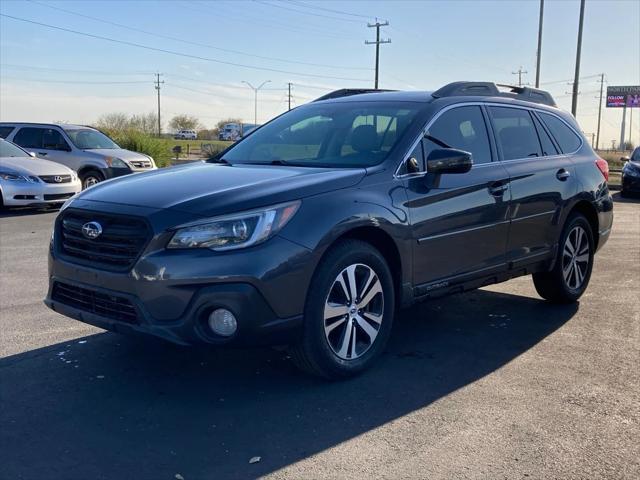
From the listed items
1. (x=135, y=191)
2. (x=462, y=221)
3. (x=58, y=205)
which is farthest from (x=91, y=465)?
(x=58, y=205)

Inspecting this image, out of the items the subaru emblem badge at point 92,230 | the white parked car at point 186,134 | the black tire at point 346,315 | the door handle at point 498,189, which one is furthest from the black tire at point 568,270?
the white parked car at point 186,134

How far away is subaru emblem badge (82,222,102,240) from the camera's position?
3896 millimetres

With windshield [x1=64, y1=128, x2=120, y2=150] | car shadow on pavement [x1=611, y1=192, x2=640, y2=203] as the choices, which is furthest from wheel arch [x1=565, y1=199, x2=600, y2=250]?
car shadow on pavement [x1=611, y1=192, x2=640, y2=203]

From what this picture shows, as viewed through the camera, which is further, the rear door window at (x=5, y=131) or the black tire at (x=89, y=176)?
the rear door window at (x=5, y=131)

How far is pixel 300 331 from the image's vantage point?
3.89 metres

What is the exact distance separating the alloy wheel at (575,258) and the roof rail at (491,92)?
1.27 meters

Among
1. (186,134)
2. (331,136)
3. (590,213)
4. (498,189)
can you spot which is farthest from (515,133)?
(186,134)

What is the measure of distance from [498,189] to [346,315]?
5.95 feet

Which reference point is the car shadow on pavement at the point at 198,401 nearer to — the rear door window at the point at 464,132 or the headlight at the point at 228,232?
the headlight at the point at 228,232

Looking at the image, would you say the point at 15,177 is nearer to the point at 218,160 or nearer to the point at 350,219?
the point at 218,160

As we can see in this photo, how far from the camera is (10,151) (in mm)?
13836

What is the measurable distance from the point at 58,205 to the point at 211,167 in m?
10.7

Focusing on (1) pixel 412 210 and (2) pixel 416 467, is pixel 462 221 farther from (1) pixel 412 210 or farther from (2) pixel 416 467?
(2) pixel 416 467

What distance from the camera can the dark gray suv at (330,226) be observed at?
365 cm
